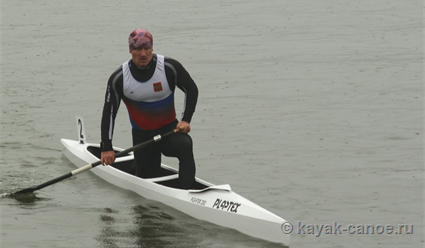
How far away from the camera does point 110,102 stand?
8.60 metres

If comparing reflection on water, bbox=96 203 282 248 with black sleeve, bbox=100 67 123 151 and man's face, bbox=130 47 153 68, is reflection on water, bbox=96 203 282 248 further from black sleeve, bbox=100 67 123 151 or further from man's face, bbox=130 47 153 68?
man's face, bbox=130 47 153 68

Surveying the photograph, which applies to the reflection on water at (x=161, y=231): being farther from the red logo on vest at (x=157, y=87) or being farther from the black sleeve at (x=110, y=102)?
the red logo on vest at (x=157, y=87)

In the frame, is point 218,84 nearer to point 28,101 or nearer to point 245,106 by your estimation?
point 245,106

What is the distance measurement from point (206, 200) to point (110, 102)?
1.86 m

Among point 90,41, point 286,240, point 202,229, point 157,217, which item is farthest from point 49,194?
point 90,41

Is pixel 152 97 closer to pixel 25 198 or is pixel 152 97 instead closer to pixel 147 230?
pixel 147 230

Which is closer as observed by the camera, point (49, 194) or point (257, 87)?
point (49, 194)

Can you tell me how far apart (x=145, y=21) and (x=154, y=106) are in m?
16.5

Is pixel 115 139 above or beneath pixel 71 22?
beneath

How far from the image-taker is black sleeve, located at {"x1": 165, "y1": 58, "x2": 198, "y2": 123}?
335 inches

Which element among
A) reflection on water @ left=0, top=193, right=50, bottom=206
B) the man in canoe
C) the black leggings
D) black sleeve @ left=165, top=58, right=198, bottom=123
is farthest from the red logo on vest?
reflection on water @ left=0, top=193, right=50, bottom=206

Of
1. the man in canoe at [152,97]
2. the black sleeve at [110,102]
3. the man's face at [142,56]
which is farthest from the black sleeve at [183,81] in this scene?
the black sleeve at [110,102]

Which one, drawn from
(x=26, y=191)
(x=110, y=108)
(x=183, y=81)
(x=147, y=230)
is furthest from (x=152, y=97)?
(x=26, y=191)

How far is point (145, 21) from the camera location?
80.9 feet
